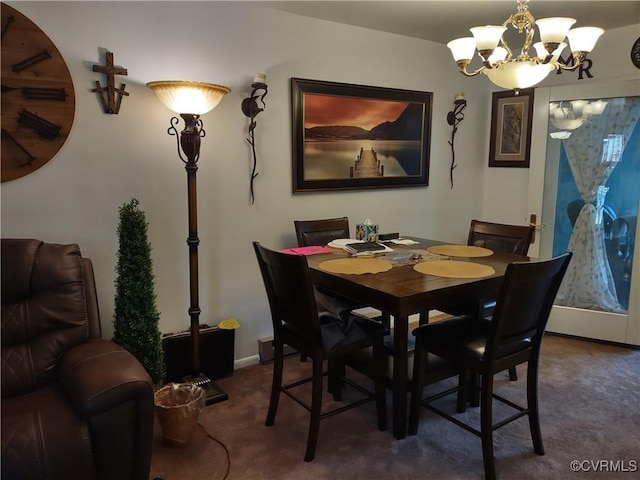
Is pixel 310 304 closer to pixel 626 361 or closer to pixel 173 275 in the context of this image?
pixel 173 275

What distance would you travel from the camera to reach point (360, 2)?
2.90 metres

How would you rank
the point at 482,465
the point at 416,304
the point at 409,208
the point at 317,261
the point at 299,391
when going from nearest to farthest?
the point at 416,304 < the point at 482,465 < the point at 317,261 < the point at 299,391 < the point at 409,208

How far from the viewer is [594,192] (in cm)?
358

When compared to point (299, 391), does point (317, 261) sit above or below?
above

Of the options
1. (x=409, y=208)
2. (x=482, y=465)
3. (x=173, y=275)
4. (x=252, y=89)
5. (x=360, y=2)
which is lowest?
(x=482, y=465)

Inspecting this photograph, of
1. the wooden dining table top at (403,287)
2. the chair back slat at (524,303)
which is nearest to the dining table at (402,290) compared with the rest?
the wooden dining table top at (403,287)

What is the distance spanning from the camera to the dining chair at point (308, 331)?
6.78 feet

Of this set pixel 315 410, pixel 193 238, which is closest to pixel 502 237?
pixel 315 410

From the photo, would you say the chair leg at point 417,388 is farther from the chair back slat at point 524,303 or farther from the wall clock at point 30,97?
the wall clock at point 30,97

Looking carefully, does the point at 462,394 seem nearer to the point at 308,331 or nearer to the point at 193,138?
the point at 308,331

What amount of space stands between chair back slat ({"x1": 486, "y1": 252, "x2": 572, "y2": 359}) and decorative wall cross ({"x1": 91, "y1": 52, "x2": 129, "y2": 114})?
85.7 inches

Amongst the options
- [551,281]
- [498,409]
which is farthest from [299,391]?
[551,281]

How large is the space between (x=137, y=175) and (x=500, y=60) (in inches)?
81.4

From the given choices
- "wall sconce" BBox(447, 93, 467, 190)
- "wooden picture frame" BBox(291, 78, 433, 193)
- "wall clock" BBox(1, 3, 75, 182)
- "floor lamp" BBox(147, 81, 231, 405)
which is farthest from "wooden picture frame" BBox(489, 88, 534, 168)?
"wall clock" BBox(1, 3, 75, 182)
